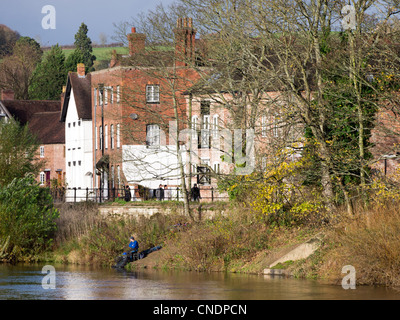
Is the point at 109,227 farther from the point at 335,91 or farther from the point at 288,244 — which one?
the point at 335,91

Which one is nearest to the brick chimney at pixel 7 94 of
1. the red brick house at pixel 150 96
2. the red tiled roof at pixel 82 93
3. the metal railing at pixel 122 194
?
the red tiled roof at pixel 82 93

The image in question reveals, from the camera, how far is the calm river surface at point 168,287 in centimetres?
2731

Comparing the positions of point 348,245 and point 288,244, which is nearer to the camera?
point 348,245

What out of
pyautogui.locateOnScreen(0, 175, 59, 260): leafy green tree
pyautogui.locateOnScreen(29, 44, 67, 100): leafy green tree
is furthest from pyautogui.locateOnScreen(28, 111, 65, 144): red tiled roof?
pyautogui.locateOnScreen(0, 175, 59, 260): leafy green tree

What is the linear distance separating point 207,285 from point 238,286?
113cm

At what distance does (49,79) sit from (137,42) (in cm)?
5235

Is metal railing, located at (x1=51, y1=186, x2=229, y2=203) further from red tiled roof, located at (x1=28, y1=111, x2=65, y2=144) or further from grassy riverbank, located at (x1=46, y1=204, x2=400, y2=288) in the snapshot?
red tiled roof, located at (x1=28, y1=111, x2=65, y2=144)

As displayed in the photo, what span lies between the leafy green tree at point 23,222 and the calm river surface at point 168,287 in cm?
587

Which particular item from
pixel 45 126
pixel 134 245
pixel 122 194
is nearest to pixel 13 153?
pixel 122 194

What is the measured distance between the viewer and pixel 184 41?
4319 cm

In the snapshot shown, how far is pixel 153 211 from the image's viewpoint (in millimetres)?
44875
